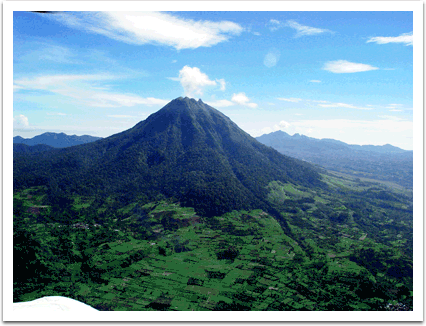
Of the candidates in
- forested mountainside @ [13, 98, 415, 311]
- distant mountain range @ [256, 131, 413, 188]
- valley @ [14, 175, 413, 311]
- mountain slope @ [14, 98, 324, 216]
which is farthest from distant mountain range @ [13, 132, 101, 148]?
distant mountain range @ [256, 131, 413, 188]

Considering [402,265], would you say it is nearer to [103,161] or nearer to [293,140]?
[103,161]

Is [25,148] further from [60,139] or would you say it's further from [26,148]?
[60,139]

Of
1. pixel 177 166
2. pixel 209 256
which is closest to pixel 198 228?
pixel 209 256

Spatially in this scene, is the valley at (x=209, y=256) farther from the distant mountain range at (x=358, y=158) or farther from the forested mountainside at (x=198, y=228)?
the distant mountain range at (x=358, y=158)

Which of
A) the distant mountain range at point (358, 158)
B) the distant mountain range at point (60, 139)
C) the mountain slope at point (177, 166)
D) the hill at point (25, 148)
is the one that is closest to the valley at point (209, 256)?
the mountain slope at point (177, 166)

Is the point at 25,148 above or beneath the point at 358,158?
above

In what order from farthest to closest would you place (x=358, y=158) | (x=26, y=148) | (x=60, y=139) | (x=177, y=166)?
(x=358, y=158) → (x=60, y=139) → (x=26, y=148) → (x=177, y=166)
